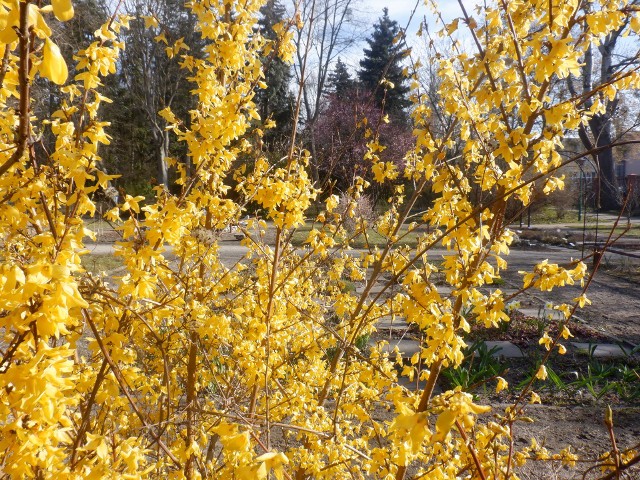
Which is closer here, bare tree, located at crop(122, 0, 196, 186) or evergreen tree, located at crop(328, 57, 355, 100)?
bare tree, located at crop(122, 0, 196, 186)

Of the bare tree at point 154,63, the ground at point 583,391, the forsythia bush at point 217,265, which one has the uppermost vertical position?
the bare tree at point 154,63

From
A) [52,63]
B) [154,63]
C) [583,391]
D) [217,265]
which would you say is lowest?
[583,391]

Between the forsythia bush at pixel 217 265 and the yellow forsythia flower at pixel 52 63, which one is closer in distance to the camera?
the yellow forsythia flower at pixel 52 63

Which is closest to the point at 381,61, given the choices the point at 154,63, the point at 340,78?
the point at 340,78

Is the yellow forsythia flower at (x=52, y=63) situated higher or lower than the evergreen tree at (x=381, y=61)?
lower

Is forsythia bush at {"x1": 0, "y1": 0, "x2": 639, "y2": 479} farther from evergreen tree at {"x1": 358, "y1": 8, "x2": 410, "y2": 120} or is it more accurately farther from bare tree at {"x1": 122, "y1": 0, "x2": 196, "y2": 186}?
evergreen tree at {"x1": 358, "y1": 8, "x2": 410, "y2": 120}

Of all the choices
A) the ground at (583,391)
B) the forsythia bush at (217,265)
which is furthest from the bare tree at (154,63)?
the forsythia bush at (217,265)

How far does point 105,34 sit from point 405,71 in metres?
1.56

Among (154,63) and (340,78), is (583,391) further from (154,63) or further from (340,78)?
(340,78)

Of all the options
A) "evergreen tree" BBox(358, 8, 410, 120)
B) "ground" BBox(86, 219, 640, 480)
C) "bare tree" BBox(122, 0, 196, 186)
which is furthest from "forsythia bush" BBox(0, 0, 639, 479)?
"evergreen tree" BBox(358, 8, 410, 120)

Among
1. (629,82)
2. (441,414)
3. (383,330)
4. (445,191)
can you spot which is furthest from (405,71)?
(383,330)

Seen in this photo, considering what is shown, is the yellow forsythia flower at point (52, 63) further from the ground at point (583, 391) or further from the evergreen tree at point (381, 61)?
the evergreen tree at point (381, 61)

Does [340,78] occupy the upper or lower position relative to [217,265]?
upper

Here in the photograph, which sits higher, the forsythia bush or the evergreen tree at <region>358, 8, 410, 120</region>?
the evergreen tree at <region>358, 8, 410, 120</region>
